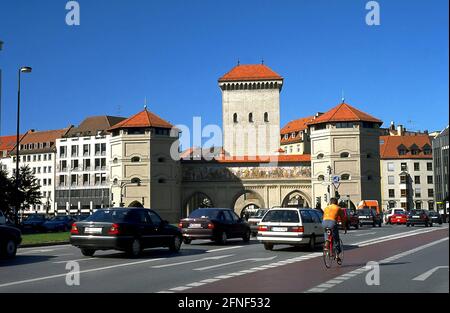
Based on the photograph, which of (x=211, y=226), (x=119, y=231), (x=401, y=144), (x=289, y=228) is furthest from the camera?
(x=401, y=144)

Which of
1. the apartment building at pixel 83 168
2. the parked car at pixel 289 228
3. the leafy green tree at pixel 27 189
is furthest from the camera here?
the apartment building at pixel 83 168

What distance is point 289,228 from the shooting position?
20.6 meters

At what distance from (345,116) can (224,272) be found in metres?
72.4

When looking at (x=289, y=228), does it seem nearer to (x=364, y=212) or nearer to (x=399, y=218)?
(x=364, y=212)

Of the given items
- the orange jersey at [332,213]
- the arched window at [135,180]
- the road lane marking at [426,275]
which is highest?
the arched window at [135,180]

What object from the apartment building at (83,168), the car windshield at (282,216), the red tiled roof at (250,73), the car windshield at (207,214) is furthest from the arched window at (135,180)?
the car windshield at (282,216)

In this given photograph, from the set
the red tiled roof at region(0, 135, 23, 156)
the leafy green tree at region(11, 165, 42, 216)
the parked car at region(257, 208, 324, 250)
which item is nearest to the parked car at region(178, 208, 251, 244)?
the parked car at region(257, 208, 324, 250)

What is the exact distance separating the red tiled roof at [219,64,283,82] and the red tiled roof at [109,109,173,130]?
2487 cm

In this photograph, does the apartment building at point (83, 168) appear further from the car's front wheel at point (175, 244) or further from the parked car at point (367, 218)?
the car's front wheel at point (175, 244)

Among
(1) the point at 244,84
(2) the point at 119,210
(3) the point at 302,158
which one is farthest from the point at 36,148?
(2) the point at 119,210

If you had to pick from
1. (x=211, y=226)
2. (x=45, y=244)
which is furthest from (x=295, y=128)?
(x=211, y=226)

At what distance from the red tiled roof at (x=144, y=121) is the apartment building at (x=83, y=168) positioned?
2842cm

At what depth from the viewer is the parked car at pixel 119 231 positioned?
17.3 m

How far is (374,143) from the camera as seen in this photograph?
276 ft
